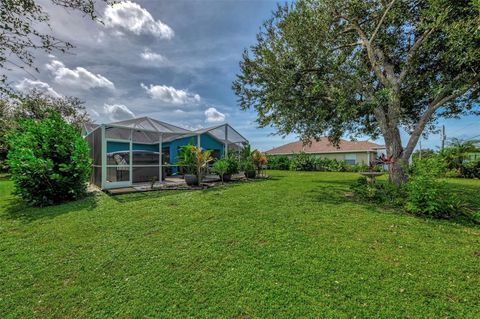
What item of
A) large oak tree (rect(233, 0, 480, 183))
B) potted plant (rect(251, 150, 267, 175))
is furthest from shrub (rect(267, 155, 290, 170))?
large oak tree (rect(233, 0, 480, 183))

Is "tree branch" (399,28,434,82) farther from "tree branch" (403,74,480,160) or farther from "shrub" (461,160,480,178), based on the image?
"shrub" (461,160,480,178)

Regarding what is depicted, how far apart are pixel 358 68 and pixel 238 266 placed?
Result: 360 inches

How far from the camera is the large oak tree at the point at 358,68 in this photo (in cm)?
718

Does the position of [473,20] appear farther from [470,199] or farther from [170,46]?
[170,46]

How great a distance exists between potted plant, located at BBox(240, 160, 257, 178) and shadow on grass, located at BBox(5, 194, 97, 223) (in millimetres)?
8526

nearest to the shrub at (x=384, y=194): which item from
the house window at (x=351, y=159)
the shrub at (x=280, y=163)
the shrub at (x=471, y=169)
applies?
the shrub at (x=471, y=169)

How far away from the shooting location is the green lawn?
7.66ft

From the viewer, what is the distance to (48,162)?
6793mm

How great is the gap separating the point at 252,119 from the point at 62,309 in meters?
9.99

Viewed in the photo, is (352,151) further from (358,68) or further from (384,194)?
(384,194)

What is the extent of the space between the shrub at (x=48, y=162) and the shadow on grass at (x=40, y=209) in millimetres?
354

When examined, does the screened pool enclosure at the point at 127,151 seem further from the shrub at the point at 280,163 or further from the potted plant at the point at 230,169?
the shrub at the point at 280,163

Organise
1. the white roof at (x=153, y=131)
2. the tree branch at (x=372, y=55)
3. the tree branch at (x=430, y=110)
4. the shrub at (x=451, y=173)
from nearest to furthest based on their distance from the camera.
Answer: the shrub at (x=451, y=173)
the tree branch at (x=430, y=110)
the tree branch at (x=372, y=55)
the white roof at (x=153, y=131)

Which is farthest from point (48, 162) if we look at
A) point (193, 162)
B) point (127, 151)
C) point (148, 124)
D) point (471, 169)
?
point (471, 169)
